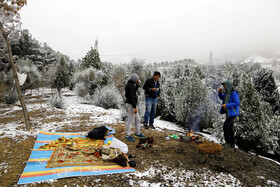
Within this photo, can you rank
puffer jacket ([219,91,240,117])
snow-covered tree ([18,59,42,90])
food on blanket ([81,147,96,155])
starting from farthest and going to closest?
snow-covered tree ([18,59,42,90]) → puffer jacket ([219,91,240,117]) → food on blanket ([81,147,96,155])

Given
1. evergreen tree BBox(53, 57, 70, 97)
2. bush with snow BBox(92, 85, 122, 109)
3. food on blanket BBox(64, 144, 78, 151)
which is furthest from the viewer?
evergreen tree BBox(53, 57, 70, 97)

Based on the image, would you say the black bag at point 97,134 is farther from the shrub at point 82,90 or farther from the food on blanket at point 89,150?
the shrub at point 82,90

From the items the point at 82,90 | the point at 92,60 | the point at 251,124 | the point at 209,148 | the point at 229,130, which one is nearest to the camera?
the point at 209,148

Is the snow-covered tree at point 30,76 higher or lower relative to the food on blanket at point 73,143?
higher

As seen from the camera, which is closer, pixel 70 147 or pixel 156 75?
pixel 70 147

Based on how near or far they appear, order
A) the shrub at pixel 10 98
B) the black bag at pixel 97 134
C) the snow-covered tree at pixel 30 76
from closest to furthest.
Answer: the black bag at pixel 97 134 < the shrub at pixel 10 98 < the snow-covered tree at pixel 30 76

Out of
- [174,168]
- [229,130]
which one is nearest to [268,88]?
[229,130]

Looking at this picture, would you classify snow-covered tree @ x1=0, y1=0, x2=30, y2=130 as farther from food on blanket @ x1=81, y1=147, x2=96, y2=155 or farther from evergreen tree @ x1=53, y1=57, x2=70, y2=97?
evergreen tree @ x1=53, y1=57, x2=70, y2=97

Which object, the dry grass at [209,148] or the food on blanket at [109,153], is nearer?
the food on blanket at [109,153]

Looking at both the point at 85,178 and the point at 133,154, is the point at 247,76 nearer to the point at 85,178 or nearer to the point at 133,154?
the point at 133,154

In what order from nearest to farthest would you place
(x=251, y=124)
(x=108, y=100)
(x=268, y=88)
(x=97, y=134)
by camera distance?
(x=97, y=134)
(x=251, y=124)
(x=268, y=88)
(x=108, y=100)

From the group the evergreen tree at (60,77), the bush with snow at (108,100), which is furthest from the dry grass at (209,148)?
the evergreen tree at (60,77)

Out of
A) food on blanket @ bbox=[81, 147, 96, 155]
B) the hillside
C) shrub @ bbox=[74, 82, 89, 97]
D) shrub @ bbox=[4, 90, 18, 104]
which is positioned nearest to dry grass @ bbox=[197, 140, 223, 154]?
the hillside

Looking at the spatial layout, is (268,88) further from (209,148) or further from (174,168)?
(174,168)
